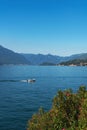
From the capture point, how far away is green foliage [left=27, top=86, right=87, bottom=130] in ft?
112

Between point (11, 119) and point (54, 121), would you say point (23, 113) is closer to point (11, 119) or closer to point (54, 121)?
point (11, 119)

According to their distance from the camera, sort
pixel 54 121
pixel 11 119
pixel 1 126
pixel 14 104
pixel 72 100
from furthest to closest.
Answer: pixel 14 104
pixel 11 119
pixel 1 126
pixel 72 100
pixel 54 121

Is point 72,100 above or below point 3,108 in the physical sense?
above

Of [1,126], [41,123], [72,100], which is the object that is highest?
[72,100]

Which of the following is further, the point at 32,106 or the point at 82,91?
the point at 32,106

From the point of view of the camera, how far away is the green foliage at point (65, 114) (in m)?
34.2

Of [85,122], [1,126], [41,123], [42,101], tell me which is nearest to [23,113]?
[1,126]

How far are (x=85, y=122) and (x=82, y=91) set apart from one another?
8233mm

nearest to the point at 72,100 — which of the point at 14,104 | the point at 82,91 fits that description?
the point at 82,91

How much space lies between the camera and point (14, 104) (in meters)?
123

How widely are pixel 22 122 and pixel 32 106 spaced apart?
91.7 feet

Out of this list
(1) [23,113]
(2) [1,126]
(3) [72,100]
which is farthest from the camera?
(1) [23,113]

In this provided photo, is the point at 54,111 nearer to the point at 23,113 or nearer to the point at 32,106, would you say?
the point at 23,113

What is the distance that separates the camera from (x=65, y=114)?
1388 inches
